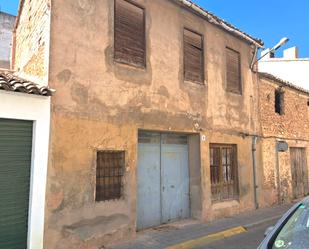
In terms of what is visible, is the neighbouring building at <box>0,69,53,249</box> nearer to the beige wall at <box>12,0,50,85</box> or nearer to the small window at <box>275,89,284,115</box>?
the beige wall at <box>12,0,50,85</box>

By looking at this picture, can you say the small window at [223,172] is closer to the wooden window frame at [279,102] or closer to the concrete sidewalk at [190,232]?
the concrete sidewalk at [190,232]

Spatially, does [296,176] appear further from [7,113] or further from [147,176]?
[7,113]

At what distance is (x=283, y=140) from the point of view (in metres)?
14.0

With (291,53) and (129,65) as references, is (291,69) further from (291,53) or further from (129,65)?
(129,65)

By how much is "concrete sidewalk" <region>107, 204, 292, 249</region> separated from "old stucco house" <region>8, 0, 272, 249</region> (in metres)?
0.34

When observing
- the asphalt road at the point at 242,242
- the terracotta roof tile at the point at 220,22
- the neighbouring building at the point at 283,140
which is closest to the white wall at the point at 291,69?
the neighbouring building at the point at 283,140

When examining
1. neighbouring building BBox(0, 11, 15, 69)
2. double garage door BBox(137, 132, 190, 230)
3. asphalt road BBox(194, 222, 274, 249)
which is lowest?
asphalt road BBox(194, 222, 274, 249)

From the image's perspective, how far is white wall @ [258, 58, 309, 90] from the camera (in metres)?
22.6

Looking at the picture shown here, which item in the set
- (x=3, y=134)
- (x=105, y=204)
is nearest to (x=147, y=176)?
(x=105, y=204)

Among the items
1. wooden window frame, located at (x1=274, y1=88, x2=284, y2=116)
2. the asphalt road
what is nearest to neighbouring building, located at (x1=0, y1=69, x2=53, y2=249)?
the asphalt road

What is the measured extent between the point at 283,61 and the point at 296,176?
11.4 metres

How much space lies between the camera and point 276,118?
13.8 metres

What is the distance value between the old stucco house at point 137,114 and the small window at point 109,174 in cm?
2

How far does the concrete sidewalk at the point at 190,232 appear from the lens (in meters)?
7.30
